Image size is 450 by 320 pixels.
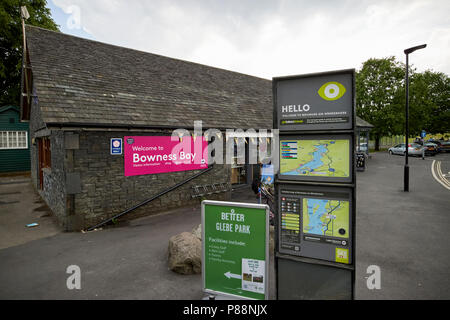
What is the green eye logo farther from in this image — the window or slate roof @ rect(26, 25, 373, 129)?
the window

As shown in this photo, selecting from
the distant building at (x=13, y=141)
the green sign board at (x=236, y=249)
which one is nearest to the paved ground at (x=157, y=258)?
the green sign board at (x=236, y=249)

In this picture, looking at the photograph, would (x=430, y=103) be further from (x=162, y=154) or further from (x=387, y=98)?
(x=162, y=154)

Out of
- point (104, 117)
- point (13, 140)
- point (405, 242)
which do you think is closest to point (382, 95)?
point (405, 242)

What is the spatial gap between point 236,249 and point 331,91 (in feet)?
8.23

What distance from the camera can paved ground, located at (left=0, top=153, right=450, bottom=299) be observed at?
4.47 metres

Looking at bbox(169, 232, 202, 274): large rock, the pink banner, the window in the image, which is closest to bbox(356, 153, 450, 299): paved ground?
bbox(169, 232, 202, 274): large rock

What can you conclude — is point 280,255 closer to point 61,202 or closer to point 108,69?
point 61,202

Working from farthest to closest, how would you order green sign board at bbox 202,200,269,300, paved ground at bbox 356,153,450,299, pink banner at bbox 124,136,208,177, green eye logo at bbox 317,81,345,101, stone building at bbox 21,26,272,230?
pink banner at bbox 124,136,208,177 < stone building at bbox 21,26,272,230 < paved ground at bbox 356,153,450,299 < green sign board at bbox 202,200,269,300 < green eye logo at bbox 317,81,345,101

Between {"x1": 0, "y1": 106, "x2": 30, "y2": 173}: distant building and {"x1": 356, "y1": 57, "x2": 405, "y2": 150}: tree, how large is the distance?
132ft

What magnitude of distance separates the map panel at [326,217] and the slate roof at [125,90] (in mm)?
7161

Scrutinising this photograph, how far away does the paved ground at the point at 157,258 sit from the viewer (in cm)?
447

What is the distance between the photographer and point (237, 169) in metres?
14.1

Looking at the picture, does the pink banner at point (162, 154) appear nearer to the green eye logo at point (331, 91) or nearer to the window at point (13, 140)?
the green eye logo at point (331, 91)

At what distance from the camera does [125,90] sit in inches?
414
